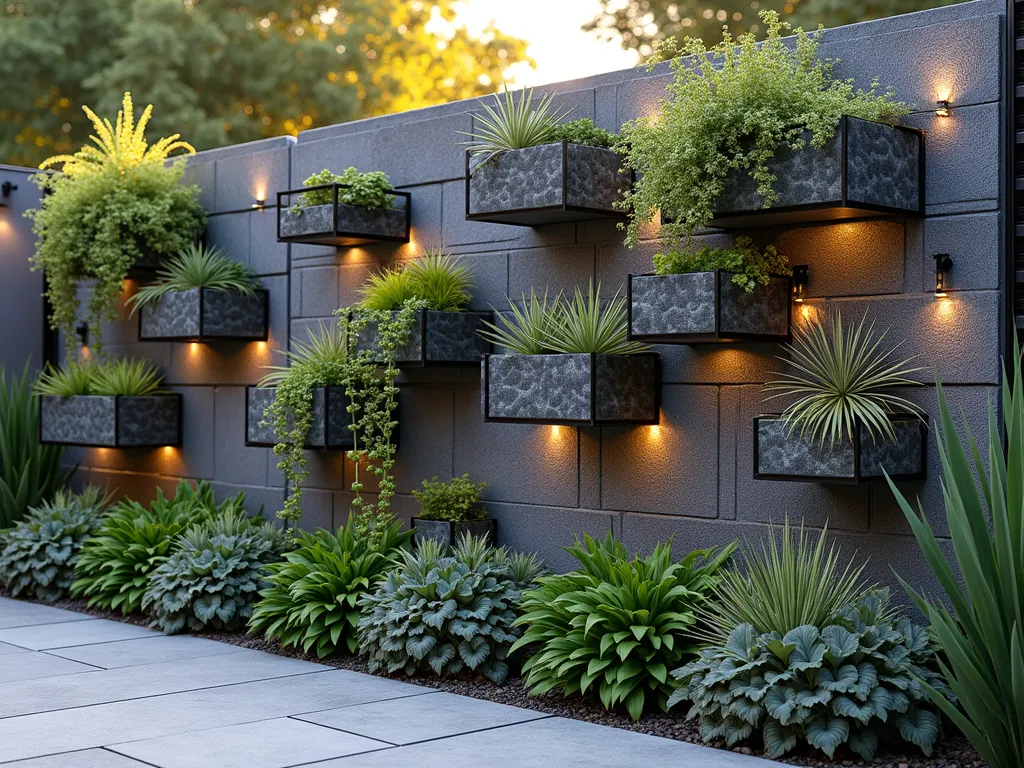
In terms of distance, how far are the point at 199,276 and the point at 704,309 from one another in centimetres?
413

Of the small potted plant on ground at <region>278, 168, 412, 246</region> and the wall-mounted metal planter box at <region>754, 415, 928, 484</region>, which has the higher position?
the small potted plant on ground at <region>278, 168, 412, 246</region>

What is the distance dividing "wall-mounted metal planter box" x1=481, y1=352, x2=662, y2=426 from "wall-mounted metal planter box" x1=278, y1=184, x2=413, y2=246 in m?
1.38

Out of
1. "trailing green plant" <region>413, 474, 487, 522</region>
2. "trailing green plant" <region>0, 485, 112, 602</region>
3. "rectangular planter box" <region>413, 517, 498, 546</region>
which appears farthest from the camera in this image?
"trailing green plant" <region>0, 485, 112, 602</region>

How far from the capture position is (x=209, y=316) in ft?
26.4

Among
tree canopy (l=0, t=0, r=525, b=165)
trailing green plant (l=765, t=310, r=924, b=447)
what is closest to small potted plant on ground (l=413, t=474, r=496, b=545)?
trailing green plant (l=765, t=310, r=924, b=447)

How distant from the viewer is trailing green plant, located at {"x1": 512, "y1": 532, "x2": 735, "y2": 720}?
505 cm

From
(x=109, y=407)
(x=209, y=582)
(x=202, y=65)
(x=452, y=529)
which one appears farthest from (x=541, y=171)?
(x=202, y=65)

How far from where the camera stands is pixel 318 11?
62.5 feet

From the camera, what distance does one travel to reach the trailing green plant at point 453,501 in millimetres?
6770

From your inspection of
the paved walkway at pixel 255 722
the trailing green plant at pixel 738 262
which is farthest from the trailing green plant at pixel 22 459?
the trailing green plant at pixel 738 262

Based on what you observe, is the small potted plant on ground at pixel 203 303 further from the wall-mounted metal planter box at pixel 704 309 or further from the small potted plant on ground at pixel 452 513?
the wall-mounted metal planter box at pixel 704 309

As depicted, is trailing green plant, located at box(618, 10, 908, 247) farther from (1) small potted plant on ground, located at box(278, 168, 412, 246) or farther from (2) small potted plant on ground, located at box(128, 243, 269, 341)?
(2) small potted plant on ground, located at box(128, 243, 269, 341)

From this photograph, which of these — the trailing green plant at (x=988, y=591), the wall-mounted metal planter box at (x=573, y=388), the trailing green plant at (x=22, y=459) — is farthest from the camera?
the trailing green plant at (x=22, y=459)

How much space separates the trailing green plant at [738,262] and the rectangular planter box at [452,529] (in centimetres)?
185
